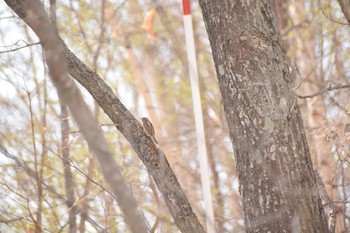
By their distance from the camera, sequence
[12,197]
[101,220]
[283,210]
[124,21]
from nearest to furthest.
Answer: [283,210] < [12,197] < [101,220] < [124,21]

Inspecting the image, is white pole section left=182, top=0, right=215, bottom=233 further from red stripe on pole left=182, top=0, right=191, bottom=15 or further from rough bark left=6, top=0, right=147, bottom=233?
rough bark left=6, top=0, right=147, bottom=233

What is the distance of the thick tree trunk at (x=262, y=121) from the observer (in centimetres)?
209

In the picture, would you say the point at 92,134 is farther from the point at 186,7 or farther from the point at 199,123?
the point at 186,7

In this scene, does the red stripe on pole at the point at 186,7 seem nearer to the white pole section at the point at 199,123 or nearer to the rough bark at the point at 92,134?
the white pole section at the point at 199,123

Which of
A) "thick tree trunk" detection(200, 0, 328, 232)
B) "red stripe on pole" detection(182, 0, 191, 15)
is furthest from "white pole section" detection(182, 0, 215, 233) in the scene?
"thick tree trunk" detection(200, 0, 328, 232)

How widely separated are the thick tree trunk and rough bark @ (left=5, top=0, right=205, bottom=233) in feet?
0.69

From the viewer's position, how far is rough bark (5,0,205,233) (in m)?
2.12

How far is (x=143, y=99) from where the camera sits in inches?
318

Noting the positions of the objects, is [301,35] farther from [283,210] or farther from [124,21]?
[283,210]

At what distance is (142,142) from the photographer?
216cm

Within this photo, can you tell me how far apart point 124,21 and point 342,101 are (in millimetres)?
3670

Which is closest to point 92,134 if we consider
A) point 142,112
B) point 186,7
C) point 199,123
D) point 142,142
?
point 142,142

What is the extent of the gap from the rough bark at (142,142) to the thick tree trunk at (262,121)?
0.69 ft

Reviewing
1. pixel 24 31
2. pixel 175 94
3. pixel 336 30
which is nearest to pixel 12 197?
pixel 24 31
